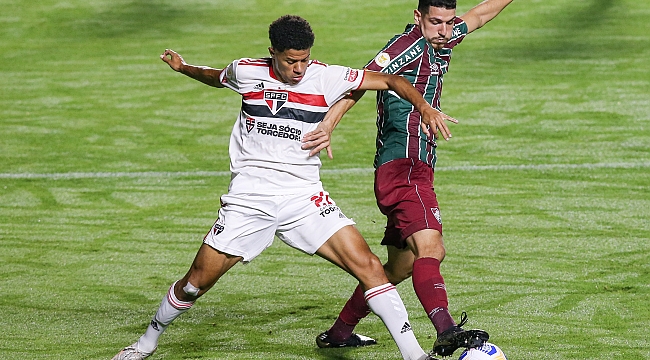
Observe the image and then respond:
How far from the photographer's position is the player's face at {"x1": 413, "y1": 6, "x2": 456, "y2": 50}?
5141mm

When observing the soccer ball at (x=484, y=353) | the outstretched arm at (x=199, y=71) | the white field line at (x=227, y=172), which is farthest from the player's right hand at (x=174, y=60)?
the white field line at (x=227, y=172)

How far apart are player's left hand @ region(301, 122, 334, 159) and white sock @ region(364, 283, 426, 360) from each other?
0.70 meters

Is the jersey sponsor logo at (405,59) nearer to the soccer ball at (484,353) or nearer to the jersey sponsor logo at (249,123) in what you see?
the jersey sponsor logo at (249,123)

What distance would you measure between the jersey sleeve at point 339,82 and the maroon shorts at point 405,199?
0.53 metres

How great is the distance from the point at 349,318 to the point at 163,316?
100cm

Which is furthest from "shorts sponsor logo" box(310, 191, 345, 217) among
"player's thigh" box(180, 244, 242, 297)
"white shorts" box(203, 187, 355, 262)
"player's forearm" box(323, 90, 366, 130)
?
"player's thigh" box(180, 244, 242, 297)

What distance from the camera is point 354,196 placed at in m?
9.46

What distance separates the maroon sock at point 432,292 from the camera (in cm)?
455

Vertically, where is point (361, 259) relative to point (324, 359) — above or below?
above

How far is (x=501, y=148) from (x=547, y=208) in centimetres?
244

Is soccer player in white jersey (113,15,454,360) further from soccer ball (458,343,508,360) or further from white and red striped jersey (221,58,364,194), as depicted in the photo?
soccer ball (458,343,508,360)

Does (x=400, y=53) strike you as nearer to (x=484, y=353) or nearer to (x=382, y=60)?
(x=382, y=60)

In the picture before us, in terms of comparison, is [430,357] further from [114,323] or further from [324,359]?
[114,323]

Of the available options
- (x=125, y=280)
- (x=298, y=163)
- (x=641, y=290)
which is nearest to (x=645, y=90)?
(x=641, y=290)
